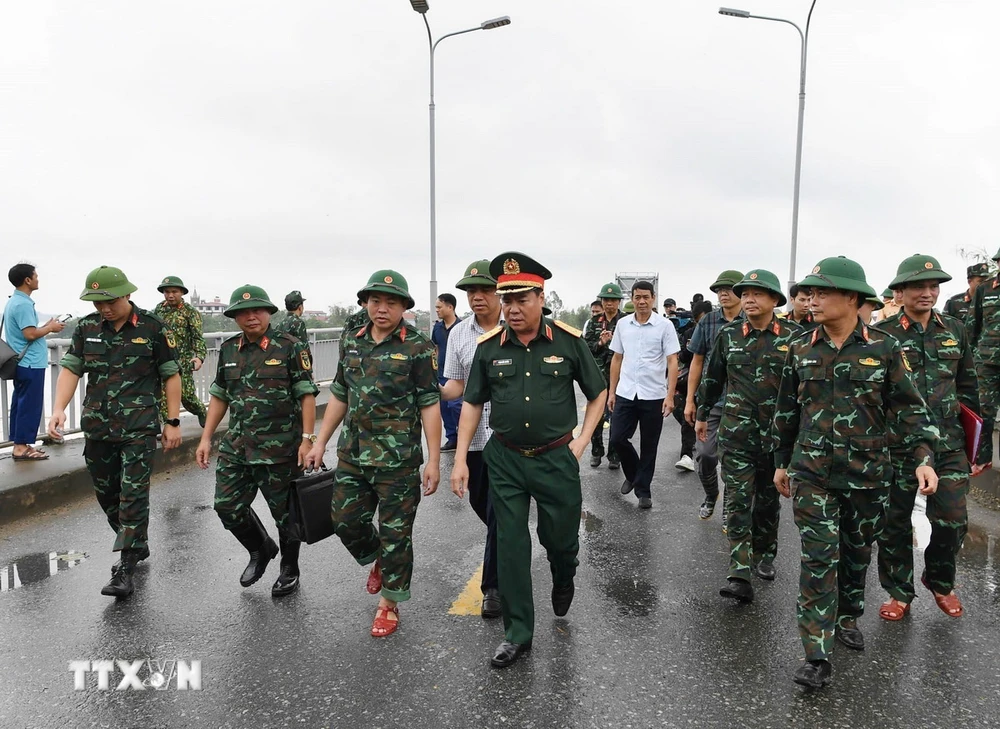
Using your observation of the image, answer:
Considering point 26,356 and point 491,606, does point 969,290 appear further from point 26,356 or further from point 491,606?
point 26,356

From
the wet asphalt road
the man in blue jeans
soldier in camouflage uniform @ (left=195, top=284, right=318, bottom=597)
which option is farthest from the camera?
the man in blue jeans

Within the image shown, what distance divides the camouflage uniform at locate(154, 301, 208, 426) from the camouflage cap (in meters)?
8.28

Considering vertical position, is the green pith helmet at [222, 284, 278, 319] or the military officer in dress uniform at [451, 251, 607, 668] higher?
the green pith helmet at [222, 284, 278, 319]

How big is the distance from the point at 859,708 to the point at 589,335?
5746 millimetres

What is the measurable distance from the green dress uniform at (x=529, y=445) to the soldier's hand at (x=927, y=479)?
5.01ft

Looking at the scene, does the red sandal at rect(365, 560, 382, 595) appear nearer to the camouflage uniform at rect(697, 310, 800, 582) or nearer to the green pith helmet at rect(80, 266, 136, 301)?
the camouflage uniform at rect(697, 310, 800, 582)

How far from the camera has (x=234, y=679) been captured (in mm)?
3174

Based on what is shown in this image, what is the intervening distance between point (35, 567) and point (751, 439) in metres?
4.76

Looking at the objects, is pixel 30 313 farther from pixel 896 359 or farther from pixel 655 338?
pixel 896 359

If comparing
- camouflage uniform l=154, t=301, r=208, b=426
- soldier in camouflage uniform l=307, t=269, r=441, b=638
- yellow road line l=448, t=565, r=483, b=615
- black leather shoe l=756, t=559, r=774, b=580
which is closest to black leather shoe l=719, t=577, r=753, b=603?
black leather shoe l=756, t=559, r=774, b=580

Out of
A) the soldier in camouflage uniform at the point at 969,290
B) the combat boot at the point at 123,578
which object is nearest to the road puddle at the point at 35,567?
the combat boot at the point at 123,578

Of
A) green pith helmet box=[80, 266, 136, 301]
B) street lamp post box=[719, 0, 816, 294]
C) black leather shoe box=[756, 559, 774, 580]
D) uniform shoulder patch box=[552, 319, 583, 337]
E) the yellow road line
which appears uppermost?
street lamp post box=[719, 0, 816, 294]

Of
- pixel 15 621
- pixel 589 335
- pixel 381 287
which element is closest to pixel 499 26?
pixel 589 335

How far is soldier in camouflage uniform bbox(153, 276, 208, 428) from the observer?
794cm
